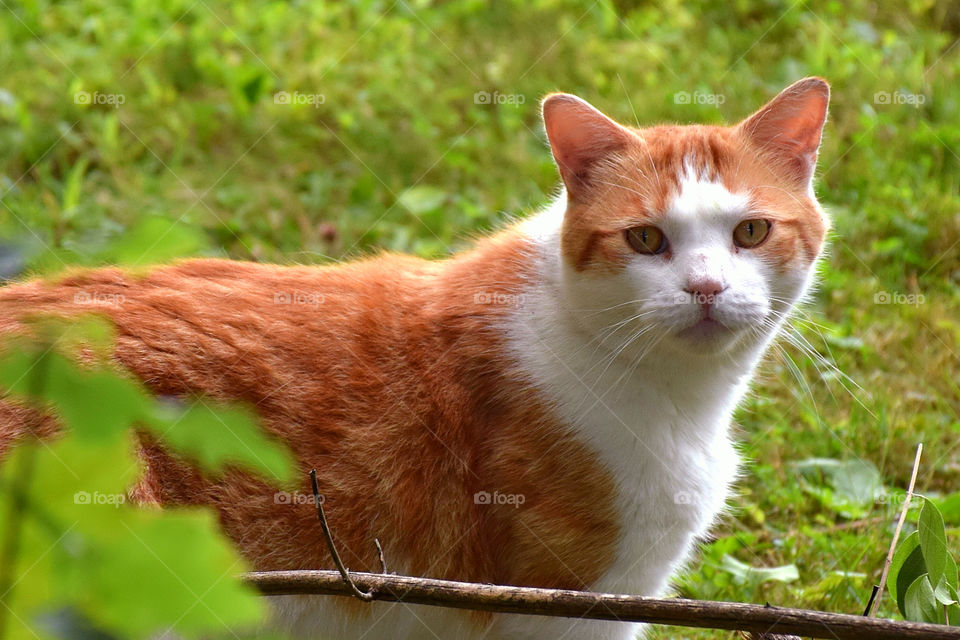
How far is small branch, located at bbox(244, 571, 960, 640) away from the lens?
56.8 inches

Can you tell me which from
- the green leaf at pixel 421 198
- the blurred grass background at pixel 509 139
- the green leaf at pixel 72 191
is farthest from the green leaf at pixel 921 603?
the green leaf at pixel 72 191

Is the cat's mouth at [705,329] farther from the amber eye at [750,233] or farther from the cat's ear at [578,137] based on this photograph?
the cat's ear at [578,137]

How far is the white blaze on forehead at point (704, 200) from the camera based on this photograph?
2.34m

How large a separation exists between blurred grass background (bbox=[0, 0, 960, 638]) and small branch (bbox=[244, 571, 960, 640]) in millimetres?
1847

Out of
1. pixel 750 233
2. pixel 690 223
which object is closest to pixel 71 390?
pixel 690 223

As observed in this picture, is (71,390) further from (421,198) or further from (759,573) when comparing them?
(421,198)

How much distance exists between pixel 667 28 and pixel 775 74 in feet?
2.54

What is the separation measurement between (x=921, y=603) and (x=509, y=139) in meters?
3.45

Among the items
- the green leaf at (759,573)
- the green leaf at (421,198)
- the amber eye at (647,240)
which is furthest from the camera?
the green leaf at (421,198)

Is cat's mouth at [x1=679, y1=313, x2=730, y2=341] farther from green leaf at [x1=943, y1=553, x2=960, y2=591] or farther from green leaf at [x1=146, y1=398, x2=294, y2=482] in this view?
green leaf at [x1=146, y1=398, x2=294, y2=482]

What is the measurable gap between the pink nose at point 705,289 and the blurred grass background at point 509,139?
4.32 ft

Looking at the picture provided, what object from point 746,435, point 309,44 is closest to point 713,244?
point 746,435

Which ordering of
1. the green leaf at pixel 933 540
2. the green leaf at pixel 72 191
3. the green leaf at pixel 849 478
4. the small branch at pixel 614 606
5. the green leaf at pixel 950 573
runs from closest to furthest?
the small branch at pixel 614 606 → the green leaf at pixel 933 540 → the green leaf at pixel 950 573 → the green leaf at pixel 849 478 → the green leaf at pixel 72 191

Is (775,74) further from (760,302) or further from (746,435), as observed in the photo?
(760,302)
